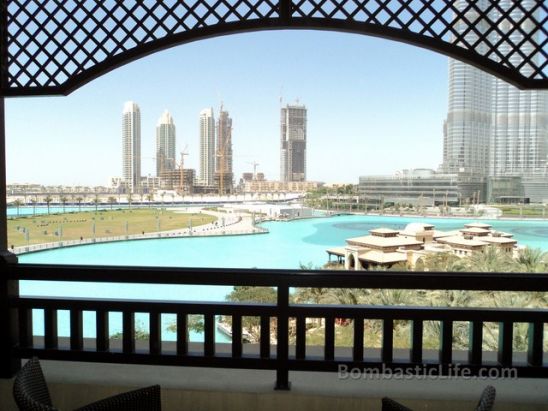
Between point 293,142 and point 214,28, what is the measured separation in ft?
130

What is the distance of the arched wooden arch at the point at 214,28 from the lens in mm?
2000

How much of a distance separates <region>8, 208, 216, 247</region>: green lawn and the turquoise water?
3.97ft

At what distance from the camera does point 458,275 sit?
1.89 meters

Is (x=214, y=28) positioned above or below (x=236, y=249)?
above

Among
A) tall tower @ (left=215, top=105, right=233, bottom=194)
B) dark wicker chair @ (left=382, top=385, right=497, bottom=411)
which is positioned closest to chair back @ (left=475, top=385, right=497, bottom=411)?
dark wicker chair @ (left=382, top=385, right=497, bottom=411)

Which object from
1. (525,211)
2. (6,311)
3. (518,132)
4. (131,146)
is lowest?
(525,211)

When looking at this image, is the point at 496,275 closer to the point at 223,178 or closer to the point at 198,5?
the point at 198,5

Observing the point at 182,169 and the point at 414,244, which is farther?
the point at 182,169

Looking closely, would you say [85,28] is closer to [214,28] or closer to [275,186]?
[214,28]

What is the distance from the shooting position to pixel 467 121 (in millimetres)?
34906

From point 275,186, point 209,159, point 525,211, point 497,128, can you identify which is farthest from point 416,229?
point 209,159

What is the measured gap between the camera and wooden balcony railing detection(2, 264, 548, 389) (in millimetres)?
1932

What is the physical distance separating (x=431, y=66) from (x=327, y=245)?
19118 mm

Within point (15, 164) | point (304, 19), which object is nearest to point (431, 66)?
point (15, 164)
